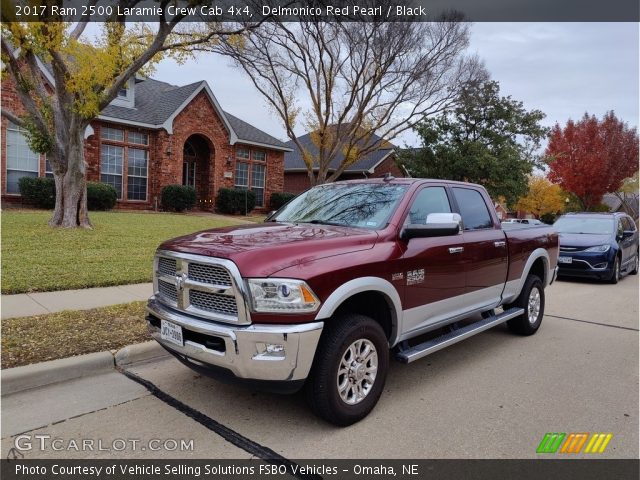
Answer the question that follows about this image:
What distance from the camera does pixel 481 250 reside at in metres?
5.01

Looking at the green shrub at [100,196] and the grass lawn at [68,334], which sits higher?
the green shrub at [100,196]

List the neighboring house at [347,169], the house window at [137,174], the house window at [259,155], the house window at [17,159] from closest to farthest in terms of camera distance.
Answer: the house window at [17,159] < the house window at [137,174] < the house window at [259,155] < the neighboring house at [347,169]

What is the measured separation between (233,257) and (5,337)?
3.05 metres

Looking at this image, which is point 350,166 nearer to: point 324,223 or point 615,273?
point 615,273

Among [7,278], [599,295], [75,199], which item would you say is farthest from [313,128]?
[7,278]

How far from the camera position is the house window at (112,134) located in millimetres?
19748

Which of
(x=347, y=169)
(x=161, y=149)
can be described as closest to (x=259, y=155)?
(x=161, y=149)

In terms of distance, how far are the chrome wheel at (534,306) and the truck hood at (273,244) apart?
3482 mm

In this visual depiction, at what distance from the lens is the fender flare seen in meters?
3.25

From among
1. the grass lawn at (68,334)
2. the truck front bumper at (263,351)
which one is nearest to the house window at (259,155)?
the grass lawn at (68,334)

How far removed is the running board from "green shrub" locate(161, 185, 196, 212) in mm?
17742

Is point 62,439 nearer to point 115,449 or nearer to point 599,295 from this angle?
point 115,449

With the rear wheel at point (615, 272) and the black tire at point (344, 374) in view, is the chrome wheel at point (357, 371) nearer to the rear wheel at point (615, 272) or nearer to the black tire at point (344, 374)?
the black tire at point (344, 374)

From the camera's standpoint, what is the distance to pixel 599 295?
9.74m
